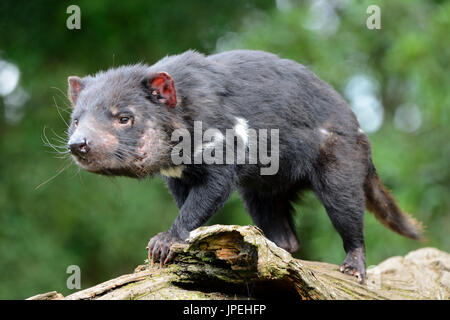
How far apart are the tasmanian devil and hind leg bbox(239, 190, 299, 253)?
0.01m

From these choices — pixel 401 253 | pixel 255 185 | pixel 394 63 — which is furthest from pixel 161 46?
pixel 255 185

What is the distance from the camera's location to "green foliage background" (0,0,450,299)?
409 inches

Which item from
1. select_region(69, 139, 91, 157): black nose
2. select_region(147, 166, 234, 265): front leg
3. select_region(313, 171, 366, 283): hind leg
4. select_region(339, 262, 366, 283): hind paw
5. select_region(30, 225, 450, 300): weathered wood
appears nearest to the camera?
select_region(30, 225, 450, 300): weathered wood

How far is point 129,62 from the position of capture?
462 inches

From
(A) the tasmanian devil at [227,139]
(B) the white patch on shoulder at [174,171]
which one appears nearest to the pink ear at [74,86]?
(A) the tasmanian devil at [227,139]

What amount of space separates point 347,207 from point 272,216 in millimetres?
953

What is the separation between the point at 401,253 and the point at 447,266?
Result: 153 inches

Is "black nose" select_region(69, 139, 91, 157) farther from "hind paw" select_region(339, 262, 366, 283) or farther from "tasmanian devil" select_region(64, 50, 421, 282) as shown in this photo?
"hind paw" select_region(339, 262, 366, 283)

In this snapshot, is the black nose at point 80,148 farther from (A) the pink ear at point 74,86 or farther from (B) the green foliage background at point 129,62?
(B) the green foliage background at point 129,62

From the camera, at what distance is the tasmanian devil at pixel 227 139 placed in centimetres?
489

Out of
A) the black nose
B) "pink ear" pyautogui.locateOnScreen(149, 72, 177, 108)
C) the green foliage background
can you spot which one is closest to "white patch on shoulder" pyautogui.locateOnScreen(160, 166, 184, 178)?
"pink ear" pyautogui.locateOnScreen(149, 72, 177, 108)

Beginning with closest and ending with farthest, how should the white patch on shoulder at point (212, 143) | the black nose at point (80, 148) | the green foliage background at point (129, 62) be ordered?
the black nose at point (80, 148), the white patch on shoulder at point (212, 143), the green foliage background at point (129, 62)

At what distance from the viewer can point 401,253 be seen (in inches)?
401

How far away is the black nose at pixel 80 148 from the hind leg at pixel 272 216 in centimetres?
234
